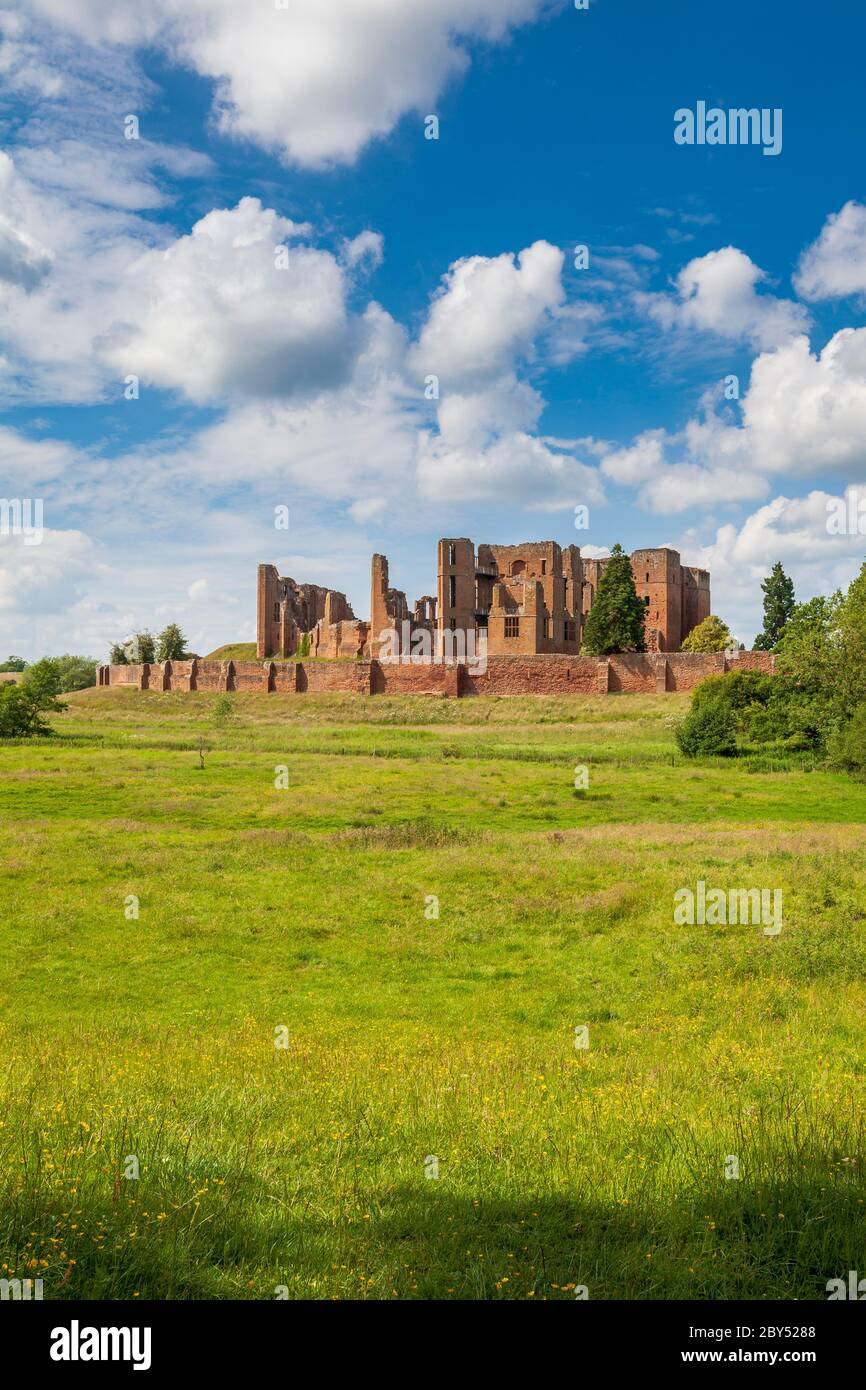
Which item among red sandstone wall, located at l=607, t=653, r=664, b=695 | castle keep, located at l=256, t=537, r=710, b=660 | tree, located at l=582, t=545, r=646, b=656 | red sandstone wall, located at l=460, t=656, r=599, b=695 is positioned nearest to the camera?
red sandstone wall, located at l=607, t=653, r=664, b=695

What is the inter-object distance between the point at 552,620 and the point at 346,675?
68.5ft

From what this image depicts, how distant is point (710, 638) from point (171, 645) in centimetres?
5845

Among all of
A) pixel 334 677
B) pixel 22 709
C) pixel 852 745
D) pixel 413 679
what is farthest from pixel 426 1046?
pixel 334 677

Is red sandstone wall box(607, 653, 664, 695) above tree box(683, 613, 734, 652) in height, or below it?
below

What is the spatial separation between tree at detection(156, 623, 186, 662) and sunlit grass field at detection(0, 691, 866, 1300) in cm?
6716

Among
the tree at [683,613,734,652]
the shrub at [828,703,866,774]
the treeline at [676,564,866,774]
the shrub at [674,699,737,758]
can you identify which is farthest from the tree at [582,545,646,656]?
the shrub at [828,703,866,774]

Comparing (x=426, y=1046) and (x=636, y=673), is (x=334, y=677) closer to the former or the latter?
(x=636, y=673)

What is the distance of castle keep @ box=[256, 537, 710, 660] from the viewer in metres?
79.0

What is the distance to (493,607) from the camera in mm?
80125

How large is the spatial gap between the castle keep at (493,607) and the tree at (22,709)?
27865 millimetres

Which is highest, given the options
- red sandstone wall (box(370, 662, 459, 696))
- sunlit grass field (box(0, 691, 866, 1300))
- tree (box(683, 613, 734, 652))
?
tree (box(683, 613, 734, 652))

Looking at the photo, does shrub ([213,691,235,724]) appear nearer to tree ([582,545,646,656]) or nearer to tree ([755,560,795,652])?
tree ([582,545,646,656])

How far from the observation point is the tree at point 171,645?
101 m
